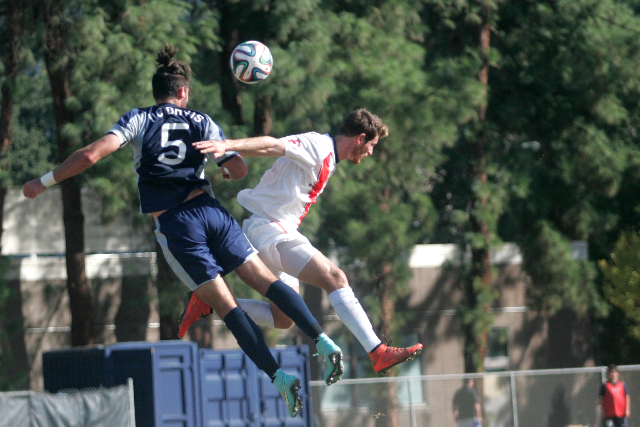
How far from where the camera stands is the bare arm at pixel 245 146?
5098mm

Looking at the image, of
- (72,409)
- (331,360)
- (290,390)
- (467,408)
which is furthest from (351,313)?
(467,408)

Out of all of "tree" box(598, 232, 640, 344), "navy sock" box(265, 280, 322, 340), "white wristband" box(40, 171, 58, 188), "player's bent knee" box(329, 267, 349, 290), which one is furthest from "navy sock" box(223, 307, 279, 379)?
"tree" box(598, 232, 640, 344)

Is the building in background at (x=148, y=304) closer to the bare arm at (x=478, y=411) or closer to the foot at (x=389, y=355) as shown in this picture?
the bare arm at (x=478, y=411)

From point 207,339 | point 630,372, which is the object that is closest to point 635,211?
point 630,372

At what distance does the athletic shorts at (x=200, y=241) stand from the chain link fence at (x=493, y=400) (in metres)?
8.22

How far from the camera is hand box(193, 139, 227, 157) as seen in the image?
5074mm

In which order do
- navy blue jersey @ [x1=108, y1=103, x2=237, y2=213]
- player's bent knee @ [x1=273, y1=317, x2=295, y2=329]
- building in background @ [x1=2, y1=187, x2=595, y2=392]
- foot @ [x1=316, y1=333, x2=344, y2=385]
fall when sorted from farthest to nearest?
1. building in background @ [x1=2, y1=187, x2=595, y2=392]
2. player's bent knee @ [x1=273, y1=317, x2=295, y2=329]
3. foot @ [x1=316, y1=333, x2=344, y2=385]
4. navy blue jersey @ [x1=108, y1=103, x2=237, y2=213]

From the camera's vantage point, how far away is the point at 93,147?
5.06 m

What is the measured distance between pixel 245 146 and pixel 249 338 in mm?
1215

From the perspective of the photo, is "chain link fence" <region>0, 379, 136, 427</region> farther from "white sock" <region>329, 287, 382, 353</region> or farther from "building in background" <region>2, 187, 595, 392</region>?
"white sock" <region>329, 287, 382, 353</region>

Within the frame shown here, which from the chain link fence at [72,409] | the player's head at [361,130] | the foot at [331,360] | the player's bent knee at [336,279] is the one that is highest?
the player's head at [361,130]

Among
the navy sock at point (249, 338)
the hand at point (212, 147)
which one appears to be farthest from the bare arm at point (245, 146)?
the navy sock at point (249, 338)

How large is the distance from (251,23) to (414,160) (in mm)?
3692

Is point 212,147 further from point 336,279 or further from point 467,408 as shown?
point 467,408
